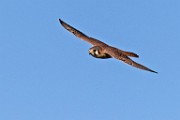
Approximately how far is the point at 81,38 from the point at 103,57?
373cm

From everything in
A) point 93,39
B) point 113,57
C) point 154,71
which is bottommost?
point 154,71

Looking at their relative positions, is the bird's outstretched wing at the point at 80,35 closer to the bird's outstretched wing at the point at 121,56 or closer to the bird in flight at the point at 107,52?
the bird in flight at the point at 107,52

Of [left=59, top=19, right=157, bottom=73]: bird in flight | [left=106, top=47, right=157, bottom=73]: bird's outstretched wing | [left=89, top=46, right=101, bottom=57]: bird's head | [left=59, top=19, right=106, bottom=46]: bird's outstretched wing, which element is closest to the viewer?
[left=106, top=47, right=157, bottom=73]: bird's outstretched wing

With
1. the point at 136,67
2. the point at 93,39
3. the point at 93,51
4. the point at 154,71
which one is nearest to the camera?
the point at 154,71

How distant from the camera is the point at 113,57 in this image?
28.0 m

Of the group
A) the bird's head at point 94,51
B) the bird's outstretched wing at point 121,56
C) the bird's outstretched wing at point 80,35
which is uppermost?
the bird's outstretched wing at point 80,35

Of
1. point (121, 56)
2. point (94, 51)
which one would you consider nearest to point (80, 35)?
point (94, 51)

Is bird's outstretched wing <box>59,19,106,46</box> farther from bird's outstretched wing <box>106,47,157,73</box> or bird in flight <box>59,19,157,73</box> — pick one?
bird's outstretched wing <box>106,47,157,73</box>

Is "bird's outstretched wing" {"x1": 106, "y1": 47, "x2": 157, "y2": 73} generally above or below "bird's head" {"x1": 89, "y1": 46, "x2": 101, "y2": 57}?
below

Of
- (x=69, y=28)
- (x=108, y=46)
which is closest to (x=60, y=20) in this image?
(x=69, y=28)

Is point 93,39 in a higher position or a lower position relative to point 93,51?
Result: higher

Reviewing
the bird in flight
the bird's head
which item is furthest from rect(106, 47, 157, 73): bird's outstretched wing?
the bird's head

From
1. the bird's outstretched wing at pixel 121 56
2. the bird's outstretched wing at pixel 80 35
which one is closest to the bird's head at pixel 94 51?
the bird's outstretched wing at pixel 121 56

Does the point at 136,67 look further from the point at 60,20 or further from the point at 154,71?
the point at 60,20
